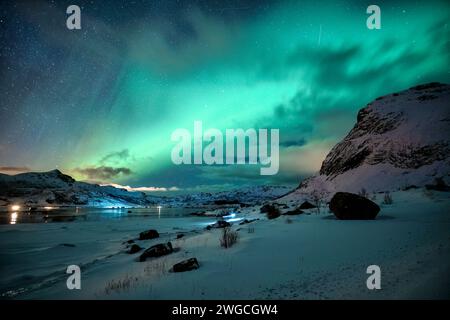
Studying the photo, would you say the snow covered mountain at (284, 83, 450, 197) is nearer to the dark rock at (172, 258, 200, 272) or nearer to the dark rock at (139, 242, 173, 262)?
the dark rock at (139, 242, 173, 262)

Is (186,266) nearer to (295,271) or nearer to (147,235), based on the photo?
(295,271)

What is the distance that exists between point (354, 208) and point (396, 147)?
1498 inches

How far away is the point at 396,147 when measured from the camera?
1550 inches

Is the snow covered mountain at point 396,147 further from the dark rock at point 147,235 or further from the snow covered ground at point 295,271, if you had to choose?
the dark rock at point 147,235

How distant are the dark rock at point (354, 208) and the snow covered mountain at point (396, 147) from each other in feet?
81.1

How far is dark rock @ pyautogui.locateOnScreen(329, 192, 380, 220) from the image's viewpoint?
945 cm

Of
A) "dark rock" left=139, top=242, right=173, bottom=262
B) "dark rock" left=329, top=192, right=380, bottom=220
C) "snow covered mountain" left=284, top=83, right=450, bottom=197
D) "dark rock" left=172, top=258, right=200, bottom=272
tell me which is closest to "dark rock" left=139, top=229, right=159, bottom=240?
"dark rock" left=139, top=242, right=173, bottom=262

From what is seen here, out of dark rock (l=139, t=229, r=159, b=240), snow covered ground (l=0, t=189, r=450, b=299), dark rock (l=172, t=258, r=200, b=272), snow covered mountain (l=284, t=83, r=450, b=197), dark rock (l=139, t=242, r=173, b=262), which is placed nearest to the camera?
snow covered ground (l=0, t=189, r=450, b=299)

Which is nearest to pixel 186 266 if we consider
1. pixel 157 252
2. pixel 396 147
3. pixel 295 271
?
pixel 295 271

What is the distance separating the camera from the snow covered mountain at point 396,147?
1273 inches

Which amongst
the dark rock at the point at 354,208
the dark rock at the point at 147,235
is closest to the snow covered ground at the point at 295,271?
the dark rock at the point at 354,208

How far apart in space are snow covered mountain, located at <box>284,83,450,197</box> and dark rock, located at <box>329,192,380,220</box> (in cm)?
2471

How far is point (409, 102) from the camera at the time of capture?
47938mm
